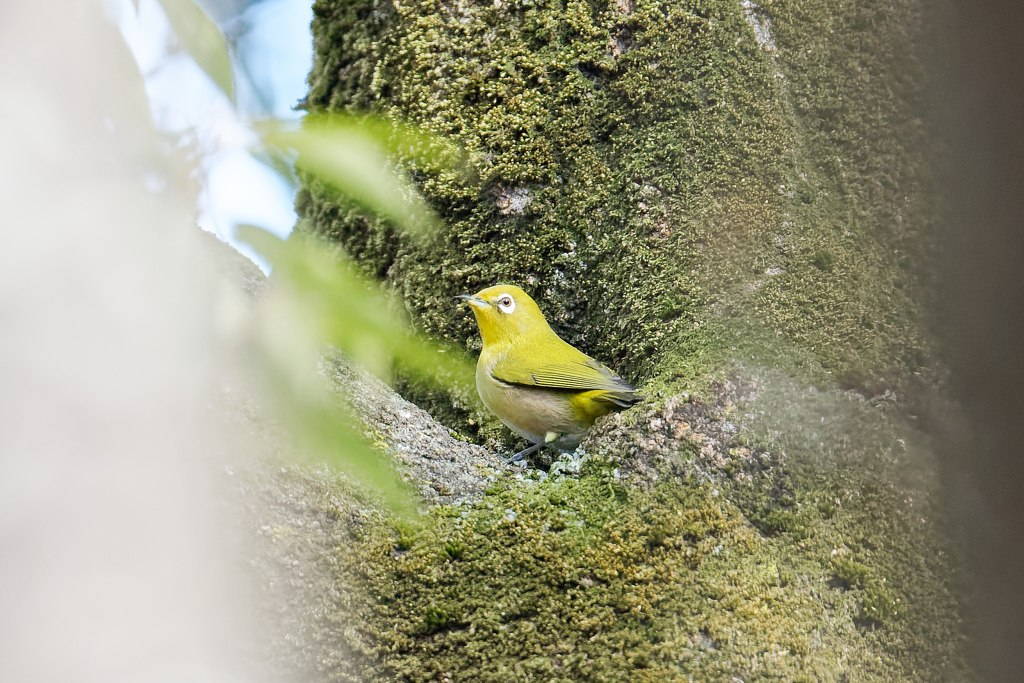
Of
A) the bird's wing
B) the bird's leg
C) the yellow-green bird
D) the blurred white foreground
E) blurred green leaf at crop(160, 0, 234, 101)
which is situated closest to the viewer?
the blurred white foreground

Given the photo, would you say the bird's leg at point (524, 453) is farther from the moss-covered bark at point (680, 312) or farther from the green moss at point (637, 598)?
the green moss at point (637, 598)

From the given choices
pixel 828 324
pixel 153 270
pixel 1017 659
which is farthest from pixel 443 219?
pixel 1017 659

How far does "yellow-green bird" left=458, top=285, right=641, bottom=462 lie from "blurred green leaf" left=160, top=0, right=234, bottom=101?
4.49 ft

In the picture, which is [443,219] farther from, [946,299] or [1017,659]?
[1017,659]

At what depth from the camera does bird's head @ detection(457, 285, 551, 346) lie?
217 cm

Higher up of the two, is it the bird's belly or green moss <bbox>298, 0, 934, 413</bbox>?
green moss <bbox>298, 0, 934, 413</bbox>

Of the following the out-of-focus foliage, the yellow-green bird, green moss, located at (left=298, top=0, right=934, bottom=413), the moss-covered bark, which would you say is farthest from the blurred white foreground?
the yellow-green bird

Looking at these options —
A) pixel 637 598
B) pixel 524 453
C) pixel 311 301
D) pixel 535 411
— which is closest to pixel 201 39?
pixel 311 301

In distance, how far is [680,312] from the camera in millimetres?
1909

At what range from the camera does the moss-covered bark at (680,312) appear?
1.31 metres

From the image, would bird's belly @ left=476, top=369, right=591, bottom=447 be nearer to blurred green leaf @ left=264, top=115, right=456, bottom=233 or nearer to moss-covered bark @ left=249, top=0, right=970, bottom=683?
moss-covered bark @ left=249, top=0, right=970, bottom=683

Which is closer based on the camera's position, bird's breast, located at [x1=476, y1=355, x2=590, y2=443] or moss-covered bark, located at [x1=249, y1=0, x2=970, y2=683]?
moss-covered bark, located at [x1=249, y1=0, x2=970, y2=683]

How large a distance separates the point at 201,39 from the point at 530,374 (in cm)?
144

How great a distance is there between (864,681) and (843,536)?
291 millimetres
